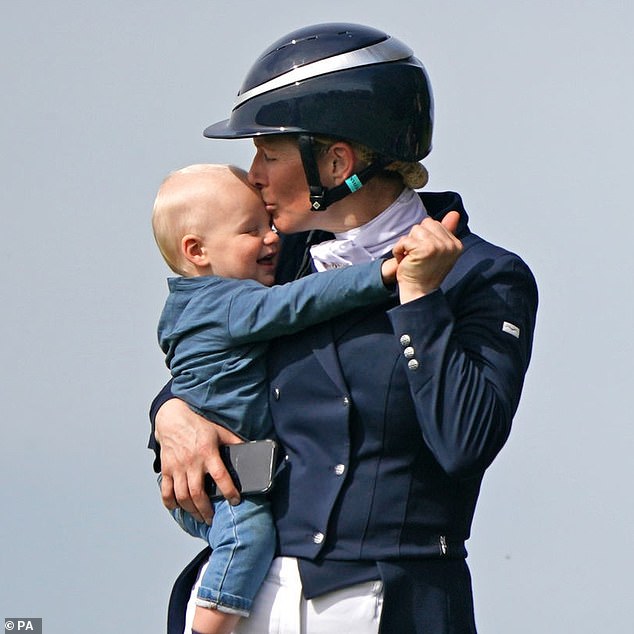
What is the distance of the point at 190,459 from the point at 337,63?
57.0 inches

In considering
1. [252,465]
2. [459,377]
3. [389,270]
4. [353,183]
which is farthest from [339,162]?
[252,465]

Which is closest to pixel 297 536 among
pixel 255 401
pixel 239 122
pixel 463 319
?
pixel 255 401

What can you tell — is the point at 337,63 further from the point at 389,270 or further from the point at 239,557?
the point at 239,557

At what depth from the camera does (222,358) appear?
640 centimetres

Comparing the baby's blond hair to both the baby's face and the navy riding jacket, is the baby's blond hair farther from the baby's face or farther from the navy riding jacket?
the navy riding jacket

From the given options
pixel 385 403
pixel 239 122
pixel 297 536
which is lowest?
pixel 297 536

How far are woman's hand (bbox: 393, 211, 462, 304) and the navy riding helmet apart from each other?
18.8 inches

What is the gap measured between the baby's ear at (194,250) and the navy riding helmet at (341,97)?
38cm

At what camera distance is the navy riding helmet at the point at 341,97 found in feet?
20.7

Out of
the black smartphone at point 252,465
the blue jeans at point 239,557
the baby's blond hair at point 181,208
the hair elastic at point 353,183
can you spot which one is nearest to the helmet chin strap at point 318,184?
the hair elastic at point 353,183

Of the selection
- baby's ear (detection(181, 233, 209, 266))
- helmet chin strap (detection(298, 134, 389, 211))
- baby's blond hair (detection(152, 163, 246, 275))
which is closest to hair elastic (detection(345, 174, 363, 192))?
helmet chin strap (detection(298, 134, 389, 211))

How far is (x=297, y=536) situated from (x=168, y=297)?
3.39 ft

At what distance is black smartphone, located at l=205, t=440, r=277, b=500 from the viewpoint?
6.24 m

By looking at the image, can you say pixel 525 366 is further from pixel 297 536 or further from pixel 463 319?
pixel 297 536
